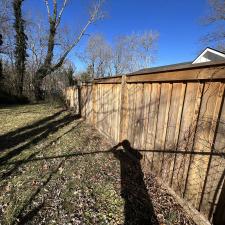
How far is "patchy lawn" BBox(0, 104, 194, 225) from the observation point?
7.00 feet

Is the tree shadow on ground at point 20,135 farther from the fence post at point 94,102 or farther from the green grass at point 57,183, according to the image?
the fence post at point 94,102

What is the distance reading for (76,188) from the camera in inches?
105

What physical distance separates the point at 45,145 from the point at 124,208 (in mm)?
2796

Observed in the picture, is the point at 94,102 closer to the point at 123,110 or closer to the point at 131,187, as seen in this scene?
the point at 123,110

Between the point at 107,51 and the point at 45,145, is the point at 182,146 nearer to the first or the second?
the point at 45,145

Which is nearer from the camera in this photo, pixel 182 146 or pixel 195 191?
pixel 195 191

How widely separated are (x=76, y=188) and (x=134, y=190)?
0.92m

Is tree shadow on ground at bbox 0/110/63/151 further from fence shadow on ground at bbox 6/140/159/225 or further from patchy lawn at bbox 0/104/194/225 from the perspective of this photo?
fence shadow on ground at bbox 6/140/159/225

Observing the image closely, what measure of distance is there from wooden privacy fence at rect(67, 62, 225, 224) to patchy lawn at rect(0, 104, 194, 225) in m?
0.37

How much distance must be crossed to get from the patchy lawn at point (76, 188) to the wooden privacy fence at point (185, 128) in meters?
0.37

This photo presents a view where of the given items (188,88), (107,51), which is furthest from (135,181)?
(107,51)

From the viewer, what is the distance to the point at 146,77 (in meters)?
2.96

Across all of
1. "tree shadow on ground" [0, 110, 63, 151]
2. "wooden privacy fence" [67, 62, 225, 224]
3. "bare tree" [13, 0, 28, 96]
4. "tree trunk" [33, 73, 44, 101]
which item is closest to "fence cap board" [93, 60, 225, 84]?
"wooden privacy fence" [67, 62, 225, 224]

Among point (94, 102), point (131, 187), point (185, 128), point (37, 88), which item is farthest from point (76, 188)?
point (37, 88)
